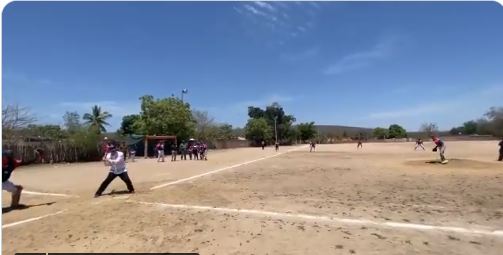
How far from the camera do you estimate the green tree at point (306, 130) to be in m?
115

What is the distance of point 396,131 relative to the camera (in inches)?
5994

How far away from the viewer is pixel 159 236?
6.89 meters

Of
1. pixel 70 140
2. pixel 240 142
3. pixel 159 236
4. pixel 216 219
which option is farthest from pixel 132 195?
pixel 240 142

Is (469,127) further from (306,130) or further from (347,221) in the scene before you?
(347,221)

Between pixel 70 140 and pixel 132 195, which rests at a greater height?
pixel 70 140

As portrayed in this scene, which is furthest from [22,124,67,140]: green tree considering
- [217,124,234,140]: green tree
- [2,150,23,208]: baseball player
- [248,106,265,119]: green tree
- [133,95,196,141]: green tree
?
[248,106,265,119]: green tree

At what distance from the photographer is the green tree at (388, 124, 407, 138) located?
15000 cm

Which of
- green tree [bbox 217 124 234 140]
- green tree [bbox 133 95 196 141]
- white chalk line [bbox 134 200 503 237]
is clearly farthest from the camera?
green tree [bbox 217 124 234 140]

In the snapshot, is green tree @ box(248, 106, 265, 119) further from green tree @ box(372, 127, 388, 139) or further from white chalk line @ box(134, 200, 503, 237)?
white chalk line @ box(134, 200, 503, 237)

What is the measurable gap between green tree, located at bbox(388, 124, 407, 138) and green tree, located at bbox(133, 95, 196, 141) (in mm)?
114110

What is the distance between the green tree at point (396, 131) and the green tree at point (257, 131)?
7148 cm

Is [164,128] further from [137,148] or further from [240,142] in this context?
[240,142]

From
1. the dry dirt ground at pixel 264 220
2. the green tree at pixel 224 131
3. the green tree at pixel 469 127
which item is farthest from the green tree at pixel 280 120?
the dry dirt ground at pixel 264 220

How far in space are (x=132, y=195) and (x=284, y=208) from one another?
4448mm
